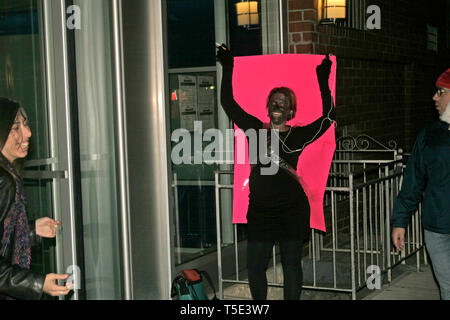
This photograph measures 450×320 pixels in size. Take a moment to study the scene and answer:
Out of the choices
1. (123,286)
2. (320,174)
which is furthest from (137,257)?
(320,174)

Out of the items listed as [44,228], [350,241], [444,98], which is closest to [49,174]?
[44,228]

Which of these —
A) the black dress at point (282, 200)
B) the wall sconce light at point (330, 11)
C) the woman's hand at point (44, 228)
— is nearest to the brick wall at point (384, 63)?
the wall sconce light at point (330, 11)

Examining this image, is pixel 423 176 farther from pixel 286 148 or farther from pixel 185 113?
pixel 185 113

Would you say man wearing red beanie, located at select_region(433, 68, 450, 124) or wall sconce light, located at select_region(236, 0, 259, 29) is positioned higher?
wall sconce light, located at select_region(236, 0, 259, 29)

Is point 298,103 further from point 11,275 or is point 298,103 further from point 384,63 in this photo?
point 384,63

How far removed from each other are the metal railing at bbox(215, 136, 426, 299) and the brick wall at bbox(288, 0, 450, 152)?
591mm

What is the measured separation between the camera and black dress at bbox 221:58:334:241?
5258 millimetres

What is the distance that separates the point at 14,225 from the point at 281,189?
7.19 feet

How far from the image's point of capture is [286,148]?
533cm

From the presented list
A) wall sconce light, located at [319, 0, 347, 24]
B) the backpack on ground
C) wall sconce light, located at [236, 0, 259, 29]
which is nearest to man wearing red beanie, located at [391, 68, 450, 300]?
the backpack on ground

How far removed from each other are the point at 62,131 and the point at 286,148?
168 centimetres

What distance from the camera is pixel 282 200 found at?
5246 mm

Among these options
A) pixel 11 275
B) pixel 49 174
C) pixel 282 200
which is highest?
pixel 49 174

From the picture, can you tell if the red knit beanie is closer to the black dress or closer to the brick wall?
the black dress
